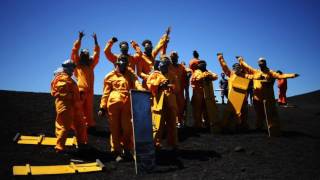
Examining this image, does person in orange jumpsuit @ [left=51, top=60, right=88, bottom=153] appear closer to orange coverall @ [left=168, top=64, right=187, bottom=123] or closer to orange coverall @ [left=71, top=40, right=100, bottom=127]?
orange coverall @ [left=71, top=40, right=100, bottom=127]

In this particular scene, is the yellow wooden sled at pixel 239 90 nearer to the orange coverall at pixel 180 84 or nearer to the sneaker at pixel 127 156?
the orange coverall at pixel 180 84

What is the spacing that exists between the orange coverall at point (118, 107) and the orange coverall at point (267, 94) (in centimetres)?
409


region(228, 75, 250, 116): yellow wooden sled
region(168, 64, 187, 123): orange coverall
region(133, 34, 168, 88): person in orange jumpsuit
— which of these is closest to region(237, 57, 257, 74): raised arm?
region(228, 75, 250, 116): yellow wooden sled

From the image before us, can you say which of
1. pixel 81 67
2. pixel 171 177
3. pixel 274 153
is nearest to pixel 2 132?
pixel 81 67

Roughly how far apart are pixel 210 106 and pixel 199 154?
89.6 inches

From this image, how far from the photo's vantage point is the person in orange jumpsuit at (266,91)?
382 inches

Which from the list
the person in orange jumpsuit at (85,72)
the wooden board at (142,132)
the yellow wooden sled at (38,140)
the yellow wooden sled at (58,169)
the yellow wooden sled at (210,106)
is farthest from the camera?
the yellow wooden sled at (210,106)

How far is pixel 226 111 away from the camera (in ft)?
32.9

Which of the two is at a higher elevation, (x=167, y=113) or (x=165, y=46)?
(x=165, y=46)

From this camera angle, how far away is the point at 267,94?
32.6ft

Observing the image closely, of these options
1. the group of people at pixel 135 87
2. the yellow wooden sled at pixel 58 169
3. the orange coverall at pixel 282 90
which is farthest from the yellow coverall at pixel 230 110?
the orange coverall at pixel 282 90

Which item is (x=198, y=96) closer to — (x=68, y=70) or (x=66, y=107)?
(x=68, y=70)

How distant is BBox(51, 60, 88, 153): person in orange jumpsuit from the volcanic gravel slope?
401mm

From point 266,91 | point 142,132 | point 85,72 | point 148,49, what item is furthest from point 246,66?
point 142,132
